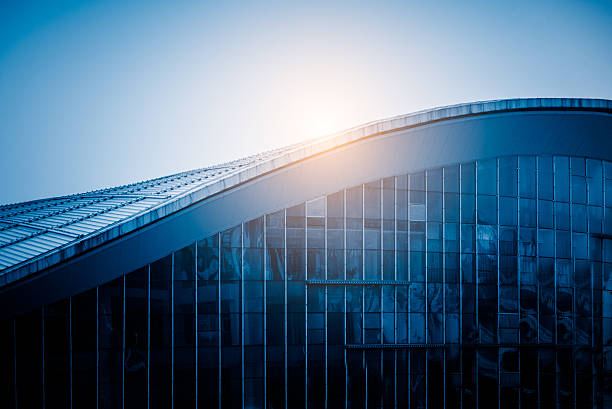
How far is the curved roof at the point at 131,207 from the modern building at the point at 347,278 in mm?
82

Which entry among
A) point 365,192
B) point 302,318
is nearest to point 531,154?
point 365,192

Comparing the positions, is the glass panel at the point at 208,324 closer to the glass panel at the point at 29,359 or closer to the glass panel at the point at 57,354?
the glass panel at the point at 57,354

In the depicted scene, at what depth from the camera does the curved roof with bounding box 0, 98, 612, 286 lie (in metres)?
15.1

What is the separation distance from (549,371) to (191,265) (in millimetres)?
14627

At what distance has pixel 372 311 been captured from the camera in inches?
719

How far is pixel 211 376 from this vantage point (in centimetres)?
1661

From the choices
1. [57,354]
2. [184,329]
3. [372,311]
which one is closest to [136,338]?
[184,329]

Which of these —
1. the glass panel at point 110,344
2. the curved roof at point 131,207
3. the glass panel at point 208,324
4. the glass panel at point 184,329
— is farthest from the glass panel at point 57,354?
the glass panel at point 208,324

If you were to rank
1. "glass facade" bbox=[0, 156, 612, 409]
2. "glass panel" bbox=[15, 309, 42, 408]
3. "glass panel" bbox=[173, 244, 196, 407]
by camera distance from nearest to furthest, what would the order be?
1. "glass panel" bbox=[15, 309, 42, 408]
2. "glass facade" bbox=[0, 156, 612, 409]
3. "glass panel" bbox=[173, 244, 196, 407]

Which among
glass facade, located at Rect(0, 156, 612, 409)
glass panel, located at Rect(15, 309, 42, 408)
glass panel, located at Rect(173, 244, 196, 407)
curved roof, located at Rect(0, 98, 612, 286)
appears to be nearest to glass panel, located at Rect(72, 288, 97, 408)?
glass facade, located at Rect(0, 156, 612, 409)

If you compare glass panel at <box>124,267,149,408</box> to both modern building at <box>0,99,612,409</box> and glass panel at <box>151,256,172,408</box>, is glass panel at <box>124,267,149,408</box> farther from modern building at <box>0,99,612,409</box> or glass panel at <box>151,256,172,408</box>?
glass panel at <box>151,256,172,408</box>

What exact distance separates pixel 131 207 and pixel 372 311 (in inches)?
359

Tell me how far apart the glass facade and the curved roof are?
58.8 inches

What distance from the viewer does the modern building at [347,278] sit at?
15.5m
